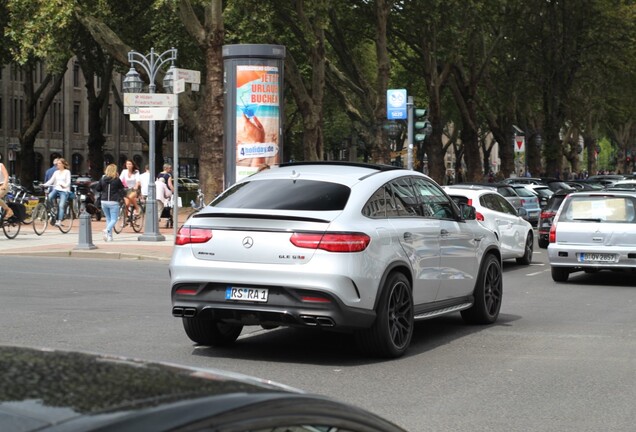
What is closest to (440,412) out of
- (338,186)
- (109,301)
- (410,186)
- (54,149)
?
(338,186)

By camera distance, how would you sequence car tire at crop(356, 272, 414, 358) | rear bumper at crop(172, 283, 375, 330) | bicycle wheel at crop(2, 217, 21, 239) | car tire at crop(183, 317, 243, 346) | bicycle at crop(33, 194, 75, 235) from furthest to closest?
bicycle at crop(33, 194, 75, 235) < bicycle wheel at crop(2, 217, 21, 239) < car tire at crop(183, 317, 243, 346) < car tire at crop(356, 272, 414, 358) < rear bumper at crop(172, 283, 375, 330)

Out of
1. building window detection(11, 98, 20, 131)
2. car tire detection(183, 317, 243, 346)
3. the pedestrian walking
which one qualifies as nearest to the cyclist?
the pedestrian walking

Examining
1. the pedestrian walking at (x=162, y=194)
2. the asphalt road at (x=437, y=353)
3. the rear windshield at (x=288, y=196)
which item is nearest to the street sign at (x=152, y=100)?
the asphalt road at (x=437, y=353)

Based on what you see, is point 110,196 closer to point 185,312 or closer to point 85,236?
point 85,236

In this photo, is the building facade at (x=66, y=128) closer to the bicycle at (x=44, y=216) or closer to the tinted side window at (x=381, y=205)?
the bicycle at (x=44, y=216)

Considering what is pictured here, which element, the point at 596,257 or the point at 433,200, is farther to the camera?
the point at 596,257

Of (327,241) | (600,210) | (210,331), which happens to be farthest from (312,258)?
(600,210)

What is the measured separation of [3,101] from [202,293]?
235ft

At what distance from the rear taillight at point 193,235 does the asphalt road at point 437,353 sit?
3.23 feet

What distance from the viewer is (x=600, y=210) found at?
19016 mm

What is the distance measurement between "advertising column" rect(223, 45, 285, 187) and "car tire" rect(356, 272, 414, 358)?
1635 centimetres

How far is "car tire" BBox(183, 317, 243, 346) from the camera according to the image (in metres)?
10.5

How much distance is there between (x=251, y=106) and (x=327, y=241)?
17.3 meters

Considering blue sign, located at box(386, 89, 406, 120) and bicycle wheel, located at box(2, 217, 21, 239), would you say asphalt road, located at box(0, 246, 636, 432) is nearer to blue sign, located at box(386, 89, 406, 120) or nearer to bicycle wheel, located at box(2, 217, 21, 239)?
bicycle wheel, located at box(2, 217, 21, 239)
